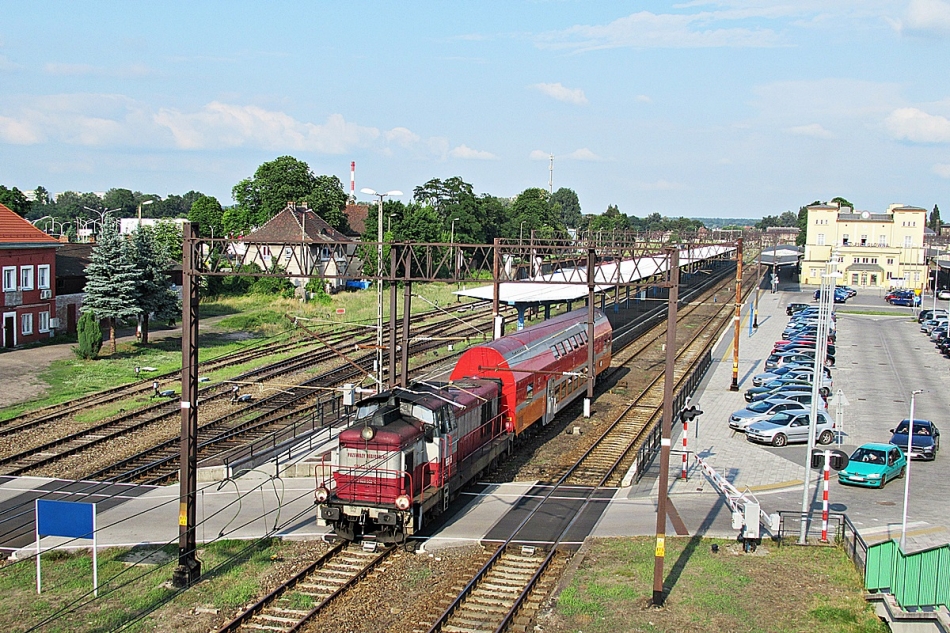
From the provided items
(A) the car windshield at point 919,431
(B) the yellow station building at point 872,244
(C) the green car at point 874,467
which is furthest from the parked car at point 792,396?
→ (B) the yellow station building at point 872,244

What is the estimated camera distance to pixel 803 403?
3638 cm

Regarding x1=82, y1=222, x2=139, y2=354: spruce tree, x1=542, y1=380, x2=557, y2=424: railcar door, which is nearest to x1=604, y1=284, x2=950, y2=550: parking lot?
x1=542, y1=380, x2=557, y2=424: railcar door

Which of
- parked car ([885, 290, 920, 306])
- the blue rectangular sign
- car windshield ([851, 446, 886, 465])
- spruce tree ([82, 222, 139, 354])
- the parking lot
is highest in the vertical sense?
spruce tree ([82, 222, 139, 354])

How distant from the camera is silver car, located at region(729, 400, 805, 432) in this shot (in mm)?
34500

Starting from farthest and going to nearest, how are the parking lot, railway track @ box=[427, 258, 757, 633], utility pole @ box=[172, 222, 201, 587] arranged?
the parking lot
utility pole @ box=[172, 222, 201, 587]
railway track @ box=[427, 258, 757, 633]

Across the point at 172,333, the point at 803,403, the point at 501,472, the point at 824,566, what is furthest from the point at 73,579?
the point at 172,333

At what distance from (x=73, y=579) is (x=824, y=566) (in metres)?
17.3

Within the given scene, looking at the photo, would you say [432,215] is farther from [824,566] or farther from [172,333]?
[824,566]

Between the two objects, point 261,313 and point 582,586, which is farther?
point 261,313

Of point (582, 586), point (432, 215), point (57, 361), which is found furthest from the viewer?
point (432, 215)

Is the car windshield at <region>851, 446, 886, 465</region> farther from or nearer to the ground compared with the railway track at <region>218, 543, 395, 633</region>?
farther from the ground

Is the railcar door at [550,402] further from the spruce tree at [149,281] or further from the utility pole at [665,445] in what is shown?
the spruce tree at [149,281]

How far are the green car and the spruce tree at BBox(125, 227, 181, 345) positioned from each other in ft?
132

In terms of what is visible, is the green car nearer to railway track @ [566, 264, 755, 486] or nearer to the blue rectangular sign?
railway track @ [566, 264, 755, 486]
